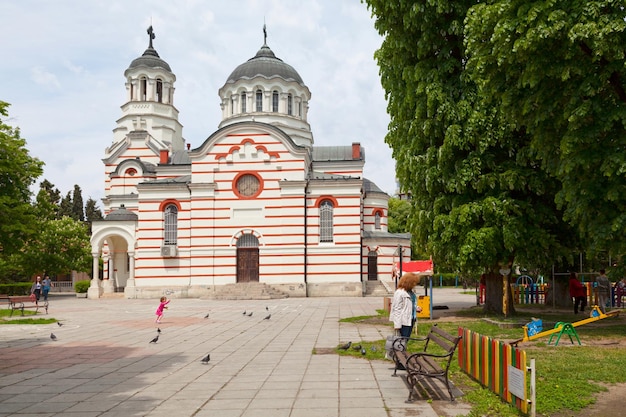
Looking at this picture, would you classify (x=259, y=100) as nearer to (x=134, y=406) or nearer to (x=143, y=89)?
(x=143, y=89)

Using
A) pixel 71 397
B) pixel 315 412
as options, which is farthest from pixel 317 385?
pixel 71 397

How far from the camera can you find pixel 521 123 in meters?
13.8

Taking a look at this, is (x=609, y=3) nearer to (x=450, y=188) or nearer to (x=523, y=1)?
(x=523, y=1)

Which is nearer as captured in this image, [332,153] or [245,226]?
[245,226]

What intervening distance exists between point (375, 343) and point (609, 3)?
8.85m

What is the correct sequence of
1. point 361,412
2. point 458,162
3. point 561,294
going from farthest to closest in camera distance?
point 561,294
point 458,162
point 361,412

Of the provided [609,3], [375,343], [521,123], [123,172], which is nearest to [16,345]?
[375,343]

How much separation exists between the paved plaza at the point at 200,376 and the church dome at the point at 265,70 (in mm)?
29472

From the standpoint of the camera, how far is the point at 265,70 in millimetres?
43031

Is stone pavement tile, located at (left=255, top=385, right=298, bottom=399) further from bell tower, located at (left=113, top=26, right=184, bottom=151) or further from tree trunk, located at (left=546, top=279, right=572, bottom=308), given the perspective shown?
bell tower, located at (left=113, top=26, right=184, bottom=151)

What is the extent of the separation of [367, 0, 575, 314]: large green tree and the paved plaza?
419 cm

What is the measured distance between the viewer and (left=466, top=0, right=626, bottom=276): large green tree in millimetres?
11336

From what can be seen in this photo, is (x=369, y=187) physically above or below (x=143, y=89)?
below

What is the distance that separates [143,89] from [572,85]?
128 ft
